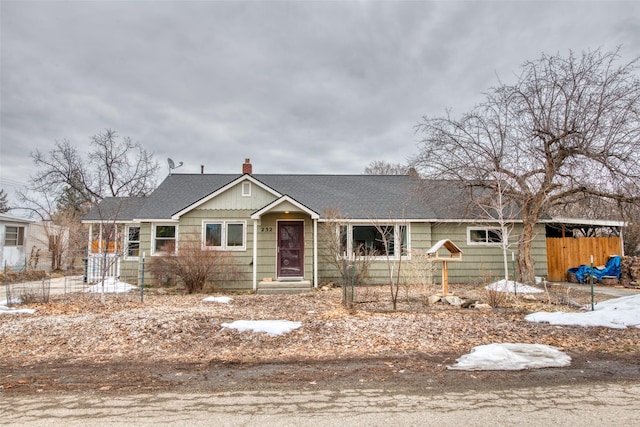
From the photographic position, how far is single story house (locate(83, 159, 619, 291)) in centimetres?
1360

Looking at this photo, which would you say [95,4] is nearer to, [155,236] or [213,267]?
[155,236]

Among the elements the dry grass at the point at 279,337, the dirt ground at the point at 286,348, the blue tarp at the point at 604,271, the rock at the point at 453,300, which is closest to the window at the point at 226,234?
the dirt ground at the point at 286,348

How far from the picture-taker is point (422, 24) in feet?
37.1

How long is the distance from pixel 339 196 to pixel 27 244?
18431 millimetres

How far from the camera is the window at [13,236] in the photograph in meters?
19.4

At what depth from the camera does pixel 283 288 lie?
495 inches

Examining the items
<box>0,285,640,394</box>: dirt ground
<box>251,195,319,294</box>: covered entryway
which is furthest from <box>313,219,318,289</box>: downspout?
<box>0,285,640,394</box>: dirt ground

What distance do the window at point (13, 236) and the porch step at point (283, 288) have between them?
51.9ft

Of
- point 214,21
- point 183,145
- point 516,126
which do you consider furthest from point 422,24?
point 183,145

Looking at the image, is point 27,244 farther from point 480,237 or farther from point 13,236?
point 480,237

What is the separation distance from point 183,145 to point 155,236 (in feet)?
45.4

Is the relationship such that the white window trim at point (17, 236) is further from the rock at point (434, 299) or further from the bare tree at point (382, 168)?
the bare tree at point (382, 168)

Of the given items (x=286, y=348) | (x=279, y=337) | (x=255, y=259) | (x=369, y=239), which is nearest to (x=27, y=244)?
(x=255, y=259)

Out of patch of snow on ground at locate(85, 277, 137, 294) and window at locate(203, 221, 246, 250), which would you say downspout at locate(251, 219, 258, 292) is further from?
patch of snow on ground at locate(85, 277, 137, 294)
